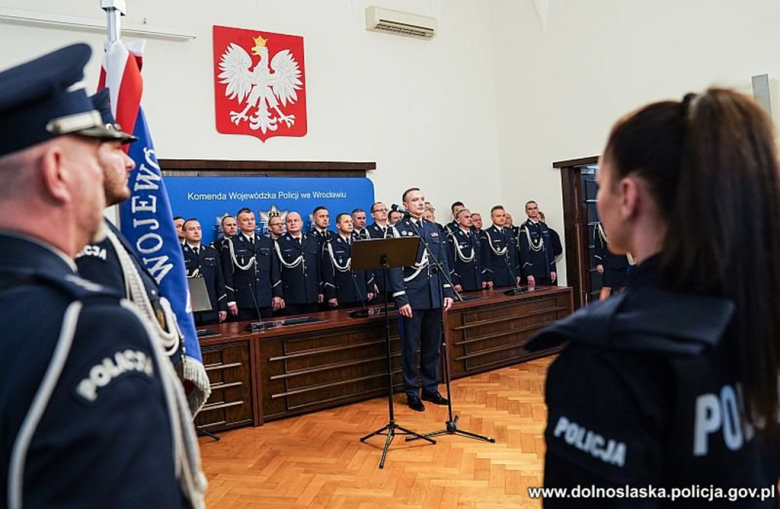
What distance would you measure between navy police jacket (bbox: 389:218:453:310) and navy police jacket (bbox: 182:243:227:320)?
2.22 meters

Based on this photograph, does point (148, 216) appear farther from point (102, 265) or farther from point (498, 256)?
point (498, 256)

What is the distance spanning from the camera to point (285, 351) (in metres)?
4.61

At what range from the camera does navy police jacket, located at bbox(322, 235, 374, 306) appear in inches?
268

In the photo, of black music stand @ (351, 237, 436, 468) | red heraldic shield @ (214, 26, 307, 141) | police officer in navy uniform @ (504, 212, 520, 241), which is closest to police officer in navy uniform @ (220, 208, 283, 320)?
red heraldic shield @ (214, 26, 307, 141)

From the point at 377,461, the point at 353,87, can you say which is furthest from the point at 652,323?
the point at 353,87

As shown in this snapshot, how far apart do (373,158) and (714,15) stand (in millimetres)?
4240

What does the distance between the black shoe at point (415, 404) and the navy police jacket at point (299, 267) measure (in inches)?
94.6

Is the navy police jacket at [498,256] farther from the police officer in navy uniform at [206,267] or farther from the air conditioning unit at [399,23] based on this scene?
the police officer in navy uniform at [206,267]

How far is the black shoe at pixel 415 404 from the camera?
15.3 feet

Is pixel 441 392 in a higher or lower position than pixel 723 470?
lower

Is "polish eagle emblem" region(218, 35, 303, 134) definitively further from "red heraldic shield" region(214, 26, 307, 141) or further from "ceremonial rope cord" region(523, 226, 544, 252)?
"ceremonial rope cord" region(523, 226, 544, 252)

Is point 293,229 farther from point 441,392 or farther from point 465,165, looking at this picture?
point 465,165

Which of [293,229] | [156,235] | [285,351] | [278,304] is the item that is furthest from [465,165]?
[156,235]

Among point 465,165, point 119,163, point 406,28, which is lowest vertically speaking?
point 119,163
